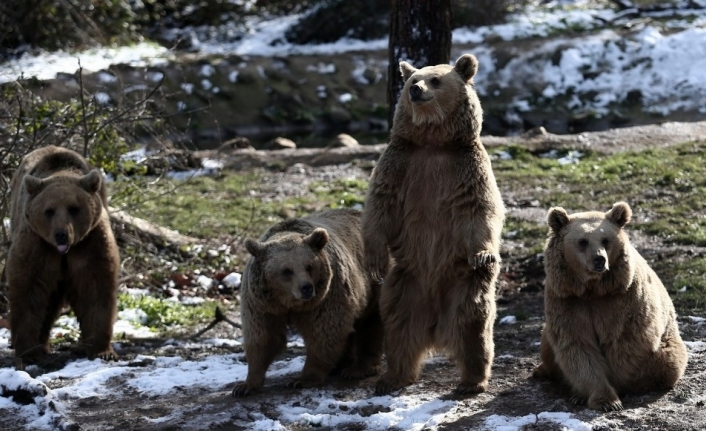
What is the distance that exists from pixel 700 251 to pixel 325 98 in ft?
43.2

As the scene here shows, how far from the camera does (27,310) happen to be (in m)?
8.69

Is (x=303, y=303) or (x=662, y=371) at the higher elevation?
(x=303, y=303)

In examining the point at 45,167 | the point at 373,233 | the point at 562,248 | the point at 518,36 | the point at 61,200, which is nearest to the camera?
the point at 562,248

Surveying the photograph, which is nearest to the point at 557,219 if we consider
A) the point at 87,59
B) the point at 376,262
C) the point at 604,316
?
the point at 604,316

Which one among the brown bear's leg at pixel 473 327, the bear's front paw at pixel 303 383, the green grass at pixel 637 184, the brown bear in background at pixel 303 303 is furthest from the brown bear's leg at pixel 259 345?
the green grass at pixel 637 184

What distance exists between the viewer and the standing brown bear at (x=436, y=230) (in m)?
7.03

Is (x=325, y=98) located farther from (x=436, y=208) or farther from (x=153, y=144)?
(x=436, y=208)

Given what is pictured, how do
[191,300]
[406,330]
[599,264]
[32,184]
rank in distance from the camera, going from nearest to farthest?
1. [599,264]
2. [406,330]
3. [32,184]
4. [191,300]

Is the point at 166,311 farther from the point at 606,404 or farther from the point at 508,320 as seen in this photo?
the point at 606,404

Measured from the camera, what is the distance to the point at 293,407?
6930 millimetres

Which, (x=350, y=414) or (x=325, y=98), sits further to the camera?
(x=325, y=98)

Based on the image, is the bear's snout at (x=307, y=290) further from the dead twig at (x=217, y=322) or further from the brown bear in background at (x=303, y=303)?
the dead twig at (x=217, y=322)

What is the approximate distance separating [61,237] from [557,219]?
4.08 metres

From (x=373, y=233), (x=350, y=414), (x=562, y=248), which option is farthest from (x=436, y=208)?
(x=350, y=414)
